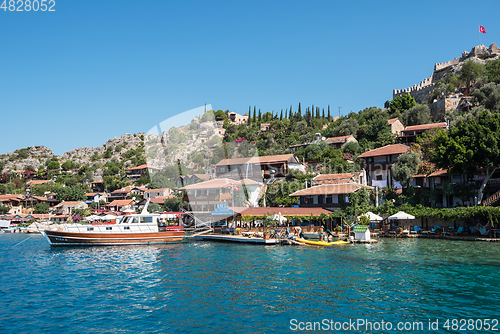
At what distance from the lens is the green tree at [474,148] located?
113 feet

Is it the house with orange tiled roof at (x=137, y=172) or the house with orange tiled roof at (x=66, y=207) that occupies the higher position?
the house with orange tiled roof at (x=137, y=172)

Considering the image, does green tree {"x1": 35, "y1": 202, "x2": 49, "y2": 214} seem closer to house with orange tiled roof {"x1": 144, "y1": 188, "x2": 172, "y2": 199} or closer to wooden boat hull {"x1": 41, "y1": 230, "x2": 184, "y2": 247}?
house with orange tiled roof {"x1": 144, "y1": 188, "x2": 172, "y2": 199}

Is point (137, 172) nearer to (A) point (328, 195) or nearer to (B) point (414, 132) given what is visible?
(A) point (328, 195)

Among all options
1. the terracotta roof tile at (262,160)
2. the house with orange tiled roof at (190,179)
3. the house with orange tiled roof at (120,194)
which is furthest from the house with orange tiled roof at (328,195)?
the house with orange tiled roof at (120,194)

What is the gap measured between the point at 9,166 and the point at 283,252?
147 m

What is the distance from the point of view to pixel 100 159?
5822 inches

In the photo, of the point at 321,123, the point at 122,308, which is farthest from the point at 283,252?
the point at 321,123

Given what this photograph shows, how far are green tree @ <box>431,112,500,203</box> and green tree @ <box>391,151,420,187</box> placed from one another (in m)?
6.29

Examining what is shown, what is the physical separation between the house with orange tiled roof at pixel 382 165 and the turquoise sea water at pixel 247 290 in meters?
21.0

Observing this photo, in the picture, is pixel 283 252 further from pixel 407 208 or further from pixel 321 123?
pixel 321 123

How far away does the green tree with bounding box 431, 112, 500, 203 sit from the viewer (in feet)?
113

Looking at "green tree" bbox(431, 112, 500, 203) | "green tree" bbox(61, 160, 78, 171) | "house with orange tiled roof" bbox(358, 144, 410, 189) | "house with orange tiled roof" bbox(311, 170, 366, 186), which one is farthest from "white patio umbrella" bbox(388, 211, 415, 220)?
"green tree" bbox(61, 160, 78, 171)

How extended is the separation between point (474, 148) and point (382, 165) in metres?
15.1

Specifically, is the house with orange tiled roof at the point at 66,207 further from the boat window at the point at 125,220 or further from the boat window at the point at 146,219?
the boat window at the point at 146,219
